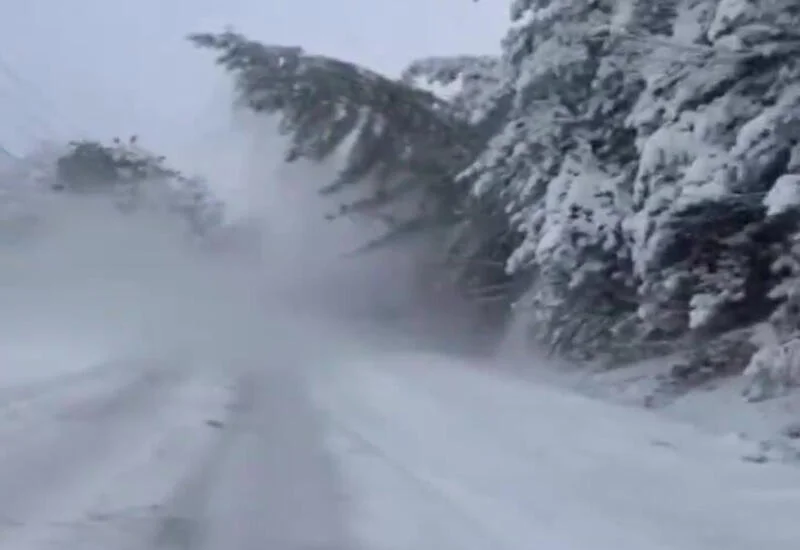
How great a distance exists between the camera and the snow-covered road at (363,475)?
5969mm

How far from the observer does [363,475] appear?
24.5 ft

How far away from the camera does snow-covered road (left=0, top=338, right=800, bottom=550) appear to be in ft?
19.6

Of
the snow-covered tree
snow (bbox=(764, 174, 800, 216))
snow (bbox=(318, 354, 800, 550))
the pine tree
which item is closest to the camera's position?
snow (bbox=(318, 354, 800, 550))

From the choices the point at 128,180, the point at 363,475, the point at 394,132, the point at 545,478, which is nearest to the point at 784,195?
the point at 545,478

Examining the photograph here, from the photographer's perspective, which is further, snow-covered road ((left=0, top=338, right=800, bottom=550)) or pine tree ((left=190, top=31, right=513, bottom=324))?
pine tree ((left=190, top=31, right=513, bottom=324))

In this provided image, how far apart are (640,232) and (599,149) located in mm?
2311

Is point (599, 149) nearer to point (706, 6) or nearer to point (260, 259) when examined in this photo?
point (706, 6)

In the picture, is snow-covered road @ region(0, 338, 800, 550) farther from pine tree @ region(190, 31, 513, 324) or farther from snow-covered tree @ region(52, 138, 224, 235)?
snow-covered tree @ region(52, 138, 224, 235)

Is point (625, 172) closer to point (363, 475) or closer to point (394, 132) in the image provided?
point (363, 475)

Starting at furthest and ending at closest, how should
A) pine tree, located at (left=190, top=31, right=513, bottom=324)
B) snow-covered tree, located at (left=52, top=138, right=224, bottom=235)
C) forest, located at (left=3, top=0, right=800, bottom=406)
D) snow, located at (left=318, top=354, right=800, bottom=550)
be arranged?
snow-covered tree, located at (left=52, top=138, right=224, bottom=235), pine tree, located at (left=190, top=31, right=513, bottom=324), forest, located at (left=3, top=0, right=800, bottom=406), snow, located at (left=318, top=354, right=800, bottom=550)

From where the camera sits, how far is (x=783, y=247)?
483 inches

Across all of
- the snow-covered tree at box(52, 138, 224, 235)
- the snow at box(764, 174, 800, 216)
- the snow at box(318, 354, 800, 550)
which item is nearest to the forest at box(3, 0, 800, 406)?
the snow at box(764, 174, 800, 216)

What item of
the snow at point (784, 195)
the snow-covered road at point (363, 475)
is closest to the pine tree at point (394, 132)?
the snow-covered road at point (363, 475)

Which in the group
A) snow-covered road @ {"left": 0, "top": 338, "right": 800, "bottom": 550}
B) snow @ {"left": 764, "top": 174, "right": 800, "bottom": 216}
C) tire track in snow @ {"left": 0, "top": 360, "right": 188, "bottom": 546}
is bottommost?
tire track in snow @ {"left": 0, "top": 360, "right": 188, "bottom": 546}
